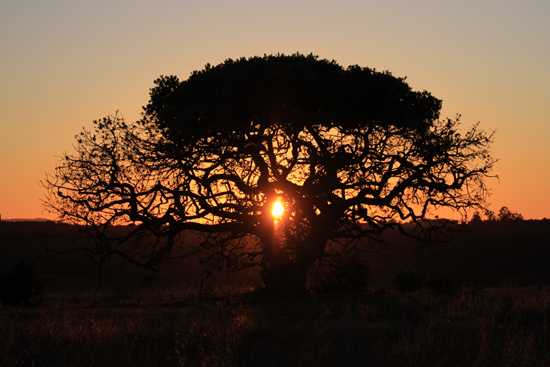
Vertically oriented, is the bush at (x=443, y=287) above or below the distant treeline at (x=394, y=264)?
below

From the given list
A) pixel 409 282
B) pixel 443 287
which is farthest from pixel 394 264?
pixel 443 287

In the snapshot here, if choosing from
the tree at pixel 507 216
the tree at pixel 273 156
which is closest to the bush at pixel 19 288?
the tree at pixel 273 156

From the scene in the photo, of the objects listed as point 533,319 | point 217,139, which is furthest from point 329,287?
point 533,319

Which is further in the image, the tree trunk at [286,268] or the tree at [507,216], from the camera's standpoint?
the tree at [507,216]

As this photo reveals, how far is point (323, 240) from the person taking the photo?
29.8 metres

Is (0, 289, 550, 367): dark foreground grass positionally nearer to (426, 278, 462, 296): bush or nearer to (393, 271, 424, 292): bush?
(426, 278, 462, 296): bush

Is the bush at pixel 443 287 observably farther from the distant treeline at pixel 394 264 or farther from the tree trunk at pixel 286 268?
the distant treeline at pixel 394 264

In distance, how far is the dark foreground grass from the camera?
1388 centimetres

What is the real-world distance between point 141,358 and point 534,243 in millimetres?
63771

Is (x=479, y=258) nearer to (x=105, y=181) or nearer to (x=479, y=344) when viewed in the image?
(x=105, y=181)

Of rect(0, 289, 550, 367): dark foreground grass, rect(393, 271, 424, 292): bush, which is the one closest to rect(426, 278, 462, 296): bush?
rect(393, 271, 424, 292): bush

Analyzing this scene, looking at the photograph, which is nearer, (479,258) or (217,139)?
(217,139)

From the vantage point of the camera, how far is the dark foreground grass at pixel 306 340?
13.9 metres

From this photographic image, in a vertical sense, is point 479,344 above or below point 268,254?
below
